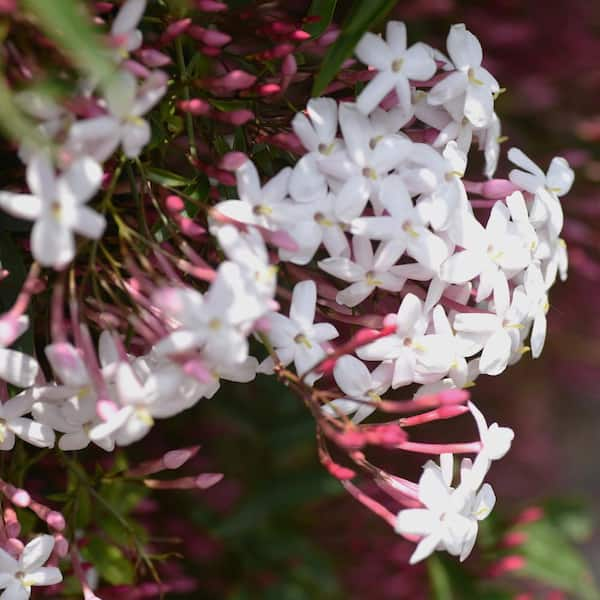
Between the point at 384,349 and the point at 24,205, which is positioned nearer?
the point at 24,205

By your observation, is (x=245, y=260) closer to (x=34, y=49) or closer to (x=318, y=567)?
(x=34, y=49)

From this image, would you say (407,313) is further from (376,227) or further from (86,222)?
(86,222)

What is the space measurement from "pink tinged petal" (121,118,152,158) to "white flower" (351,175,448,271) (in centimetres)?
15

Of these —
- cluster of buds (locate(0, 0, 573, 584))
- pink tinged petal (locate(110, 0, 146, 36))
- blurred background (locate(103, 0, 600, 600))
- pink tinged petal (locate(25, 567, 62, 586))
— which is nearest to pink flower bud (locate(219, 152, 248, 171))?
cluster of buds (locate(0, 0, 573, 584))

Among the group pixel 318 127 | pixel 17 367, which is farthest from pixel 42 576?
pixel 318 127

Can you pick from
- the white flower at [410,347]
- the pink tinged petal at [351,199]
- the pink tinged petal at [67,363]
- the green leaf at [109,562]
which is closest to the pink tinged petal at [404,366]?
the white flower at [410,347]

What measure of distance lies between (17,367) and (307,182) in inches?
8.6

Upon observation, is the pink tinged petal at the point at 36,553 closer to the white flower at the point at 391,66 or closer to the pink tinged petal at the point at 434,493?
the pink tinged petal at the point at 434,493

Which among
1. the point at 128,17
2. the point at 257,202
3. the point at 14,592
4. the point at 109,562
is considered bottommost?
the point at 109,562

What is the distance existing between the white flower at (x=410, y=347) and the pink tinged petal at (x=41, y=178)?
23 cm

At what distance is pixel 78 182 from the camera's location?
517mm

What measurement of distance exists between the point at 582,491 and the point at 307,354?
134 centimetres

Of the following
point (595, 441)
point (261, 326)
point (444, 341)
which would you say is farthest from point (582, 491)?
point (261, 326)

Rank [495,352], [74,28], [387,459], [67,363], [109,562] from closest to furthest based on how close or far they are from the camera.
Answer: [74,28], [67,363], [495,352], [109,562], [387,459]
